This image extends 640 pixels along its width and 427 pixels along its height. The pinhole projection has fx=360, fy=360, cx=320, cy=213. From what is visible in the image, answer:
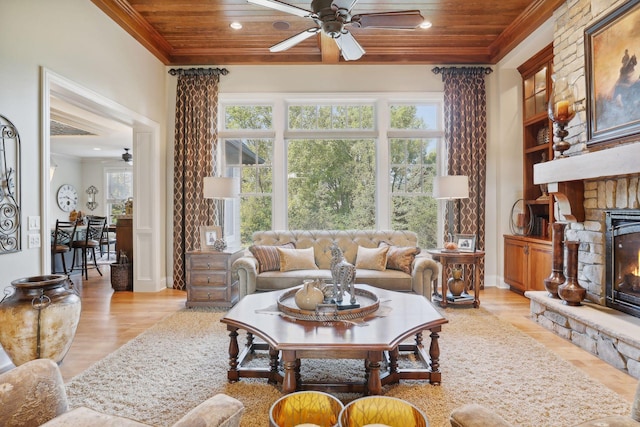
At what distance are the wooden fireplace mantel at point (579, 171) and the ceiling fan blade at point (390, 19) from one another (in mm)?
1798

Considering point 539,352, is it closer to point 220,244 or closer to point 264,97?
point 220,244

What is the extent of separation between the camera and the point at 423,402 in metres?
2.13

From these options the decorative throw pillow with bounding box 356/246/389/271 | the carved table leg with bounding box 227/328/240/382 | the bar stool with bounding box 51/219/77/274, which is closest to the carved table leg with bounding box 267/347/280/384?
the carved table leg with bounding box 227/328/240/382

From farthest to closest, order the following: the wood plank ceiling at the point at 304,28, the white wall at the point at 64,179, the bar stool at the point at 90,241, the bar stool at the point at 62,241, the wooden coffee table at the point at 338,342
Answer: the white wall at the point at 64,179, the bar stool at the point at 90,241, the bar stool at the point at 62,241, the wood plank ceiling at the point at 304,28, the wooden coffee table at the point at 338,342

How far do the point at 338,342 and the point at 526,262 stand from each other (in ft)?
12.1

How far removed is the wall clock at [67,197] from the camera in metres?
10.4

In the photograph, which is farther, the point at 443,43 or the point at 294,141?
the point at 294,141

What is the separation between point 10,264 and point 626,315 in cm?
478

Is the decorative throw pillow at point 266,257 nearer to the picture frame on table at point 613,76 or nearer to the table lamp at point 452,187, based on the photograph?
the table lamp at point 452,187

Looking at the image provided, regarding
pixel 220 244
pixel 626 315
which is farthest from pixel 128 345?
pixel 626 315

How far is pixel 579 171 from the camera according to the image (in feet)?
10.2

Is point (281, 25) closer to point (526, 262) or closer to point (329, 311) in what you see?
point (329, 311)

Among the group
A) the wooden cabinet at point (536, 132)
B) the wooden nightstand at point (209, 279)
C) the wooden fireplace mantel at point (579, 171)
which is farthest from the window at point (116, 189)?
the wooden fireplace mantel at point (579, 171)

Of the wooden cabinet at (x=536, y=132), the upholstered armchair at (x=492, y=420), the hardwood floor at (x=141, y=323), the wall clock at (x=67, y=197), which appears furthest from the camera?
the wall clock at (x=67, y=197)
